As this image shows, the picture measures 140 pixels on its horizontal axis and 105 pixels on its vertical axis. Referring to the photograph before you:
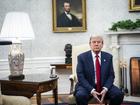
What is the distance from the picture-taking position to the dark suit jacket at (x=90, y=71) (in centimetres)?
410

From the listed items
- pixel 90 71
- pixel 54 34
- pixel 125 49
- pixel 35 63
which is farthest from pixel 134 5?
pixel 90 71

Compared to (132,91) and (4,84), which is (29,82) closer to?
(4,84)

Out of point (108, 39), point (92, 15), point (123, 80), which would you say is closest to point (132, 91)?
point (123, 80)

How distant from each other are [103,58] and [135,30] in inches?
81.6

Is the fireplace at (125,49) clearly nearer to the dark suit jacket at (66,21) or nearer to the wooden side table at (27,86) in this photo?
the dark suit jacket at (66,21)

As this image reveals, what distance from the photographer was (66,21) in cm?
632

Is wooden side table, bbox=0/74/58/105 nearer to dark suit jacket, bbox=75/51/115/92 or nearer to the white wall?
dark suit jacket, bbox=75/51/115/92

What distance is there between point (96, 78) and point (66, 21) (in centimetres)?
241

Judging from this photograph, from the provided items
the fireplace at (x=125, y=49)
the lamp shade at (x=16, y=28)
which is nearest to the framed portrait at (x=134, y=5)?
the fireplace at (x=125, y=49)

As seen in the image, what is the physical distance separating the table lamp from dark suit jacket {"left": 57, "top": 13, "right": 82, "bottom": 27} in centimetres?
214

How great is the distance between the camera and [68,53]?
6.12 metres

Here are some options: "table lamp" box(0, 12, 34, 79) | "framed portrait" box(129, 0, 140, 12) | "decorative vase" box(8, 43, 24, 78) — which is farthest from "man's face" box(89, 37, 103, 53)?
"framed portrait" box(129, 0, 140, 12)

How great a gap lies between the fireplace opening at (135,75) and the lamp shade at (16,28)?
263 cm

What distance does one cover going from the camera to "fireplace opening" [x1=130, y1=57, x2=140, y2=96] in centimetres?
607
